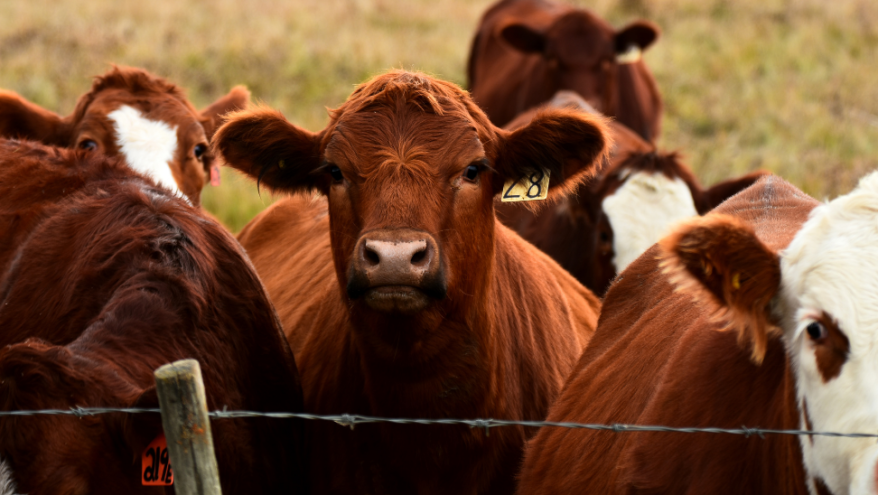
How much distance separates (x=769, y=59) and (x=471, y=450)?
41.8ft

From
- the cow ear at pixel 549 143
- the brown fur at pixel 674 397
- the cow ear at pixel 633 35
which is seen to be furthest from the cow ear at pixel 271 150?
the cow ear at pixel 633 35

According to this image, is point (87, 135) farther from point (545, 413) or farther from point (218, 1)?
point (218, 1)

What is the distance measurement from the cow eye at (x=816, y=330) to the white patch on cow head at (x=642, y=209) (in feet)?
11.4

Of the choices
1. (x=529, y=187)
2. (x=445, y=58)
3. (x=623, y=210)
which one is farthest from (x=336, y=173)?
(x=445, y=58)

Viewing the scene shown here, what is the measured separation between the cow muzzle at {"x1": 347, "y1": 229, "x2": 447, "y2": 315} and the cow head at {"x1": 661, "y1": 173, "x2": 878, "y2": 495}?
87cm

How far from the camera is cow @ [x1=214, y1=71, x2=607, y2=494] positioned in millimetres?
3217

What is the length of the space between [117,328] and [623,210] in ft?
11.3

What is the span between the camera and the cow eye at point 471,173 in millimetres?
3432

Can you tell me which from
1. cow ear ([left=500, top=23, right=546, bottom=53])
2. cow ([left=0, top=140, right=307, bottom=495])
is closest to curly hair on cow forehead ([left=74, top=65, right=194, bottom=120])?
cow ([left=0, top=140, right=307, bottom=495])

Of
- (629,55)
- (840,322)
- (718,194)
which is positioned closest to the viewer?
(840,322)

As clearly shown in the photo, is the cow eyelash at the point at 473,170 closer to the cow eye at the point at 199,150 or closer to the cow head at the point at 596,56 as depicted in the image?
the cow eye at the point at 199,150

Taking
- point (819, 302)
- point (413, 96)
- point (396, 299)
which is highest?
point (413, 96)

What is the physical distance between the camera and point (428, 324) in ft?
11.0

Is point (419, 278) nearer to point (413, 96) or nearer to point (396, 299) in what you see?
point (396, 299)
